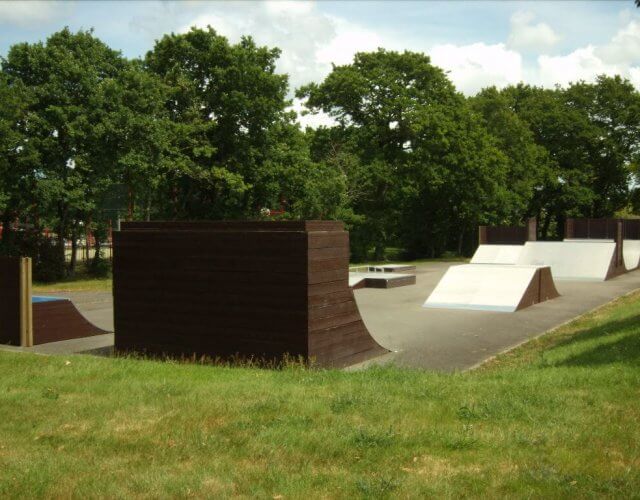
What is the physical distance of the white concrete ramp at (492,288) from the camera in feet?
56.4

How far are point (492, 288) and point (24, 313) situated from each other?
36.7ft

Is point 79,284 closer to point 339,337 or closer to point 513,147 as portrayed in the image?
point 339,337

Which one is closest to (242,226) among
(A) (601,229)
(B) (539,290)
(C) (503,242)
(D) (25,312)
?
(D) (25,312)

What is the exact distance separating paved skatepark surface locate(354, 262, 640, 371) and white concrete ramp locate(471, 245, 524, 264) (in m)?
8.00

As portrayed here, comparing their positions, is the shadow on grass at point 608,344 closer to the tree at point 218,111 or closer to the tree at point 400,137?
the tree at point 218,111

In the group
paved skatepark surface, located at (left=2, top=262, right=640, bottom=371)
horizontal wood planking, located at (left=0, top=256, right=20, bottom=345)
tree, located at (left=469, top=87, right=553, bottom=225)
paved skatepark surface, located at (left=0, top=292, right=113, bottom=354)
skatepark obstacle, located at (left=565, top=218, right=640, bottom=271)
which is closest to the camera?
paved skatepark surface, located at (left=2, top=262, right=640, bottom=371)

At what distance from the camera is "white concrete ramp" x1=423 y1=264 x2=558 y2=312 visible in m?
17.2

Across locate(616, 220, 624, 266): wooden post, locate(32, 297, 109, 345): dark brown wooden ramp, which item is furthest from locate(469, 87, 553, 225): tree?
locate(32, 297, 109, 345): dark brown wooden ramp

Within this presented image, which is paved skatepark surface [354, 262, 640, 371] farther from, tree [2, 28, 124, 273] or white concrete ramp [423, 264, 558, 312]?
tree [2, 28, 124, 273]

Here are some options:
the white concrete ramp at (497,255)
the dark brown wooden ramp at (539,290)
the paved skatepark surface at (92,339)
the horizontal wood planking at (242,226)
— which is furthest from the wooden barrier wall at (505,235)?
the horizontal wood planking at (242,226)

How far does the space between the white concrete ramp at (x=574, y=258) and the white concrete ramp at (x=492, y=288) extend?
762cm

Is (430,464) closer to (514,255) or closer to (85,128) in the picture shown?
(85,128)

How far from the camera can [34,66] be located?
1065 inches

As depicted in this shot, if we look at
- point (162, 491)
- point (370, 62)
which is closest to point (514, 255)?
point (370, 62)
